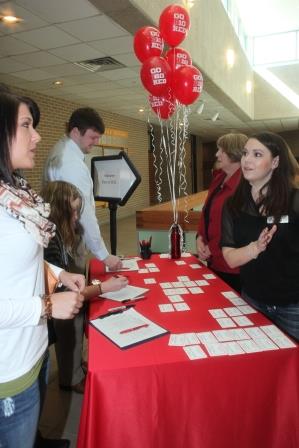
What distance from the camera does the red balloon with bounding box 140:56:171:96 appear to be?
8.88ft

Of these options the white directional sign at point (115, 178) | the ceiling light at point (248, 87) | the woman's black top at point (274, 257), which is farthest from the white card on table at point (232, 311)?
the ceiling light at point (248, 87)

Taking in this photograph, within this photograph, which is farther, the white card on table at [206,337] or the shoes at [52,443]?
the shoes at [52,443]

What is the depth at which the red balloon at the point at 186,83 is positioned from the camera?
9.27 feet

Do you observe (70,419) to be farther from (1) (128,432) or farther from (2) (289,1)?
(2) (289,1)

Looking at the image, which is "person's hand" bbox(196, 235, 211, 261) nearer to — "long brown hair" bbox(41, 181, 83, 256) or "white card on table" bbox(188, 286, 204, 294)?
"white card on table" bbox(188, 286, 204, 294)

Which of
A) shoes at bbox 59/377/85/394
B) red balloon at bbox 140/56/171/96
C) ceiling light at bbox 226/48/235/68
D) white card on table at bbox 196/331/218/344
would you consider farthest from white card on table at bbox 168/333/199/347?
ceiling light at bbox 226/48/235/68

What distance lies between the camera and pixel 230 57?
25.3 ft

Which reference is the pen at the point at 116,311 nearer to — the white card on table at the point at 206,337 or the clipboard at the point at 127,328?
the clipboard at the point at 127,328

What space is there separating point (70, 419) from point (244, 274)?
1.29m

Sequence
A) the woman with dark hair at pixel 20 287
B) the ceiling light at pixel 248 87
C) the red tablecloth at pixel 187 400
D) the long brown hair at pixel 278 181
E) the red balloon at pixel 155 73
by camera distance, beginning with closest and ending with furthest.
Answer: the woman with dark hair at pixel 20 287
the red tablecloth at pixel 187 400
the long brown hair at pixel 278 181
the red balloon at pixel 155 73
the ceiling light at pixel 248 87

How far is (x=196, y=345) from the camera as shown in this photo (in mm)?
1268

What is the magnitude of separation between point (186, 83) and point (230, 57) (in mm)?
5670

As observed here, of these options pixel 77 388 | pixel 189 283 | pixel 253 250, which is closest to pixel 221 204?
pixel 189 283

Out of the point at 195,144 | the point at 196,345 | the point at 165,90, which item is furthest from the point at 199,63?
the point at 195,144
